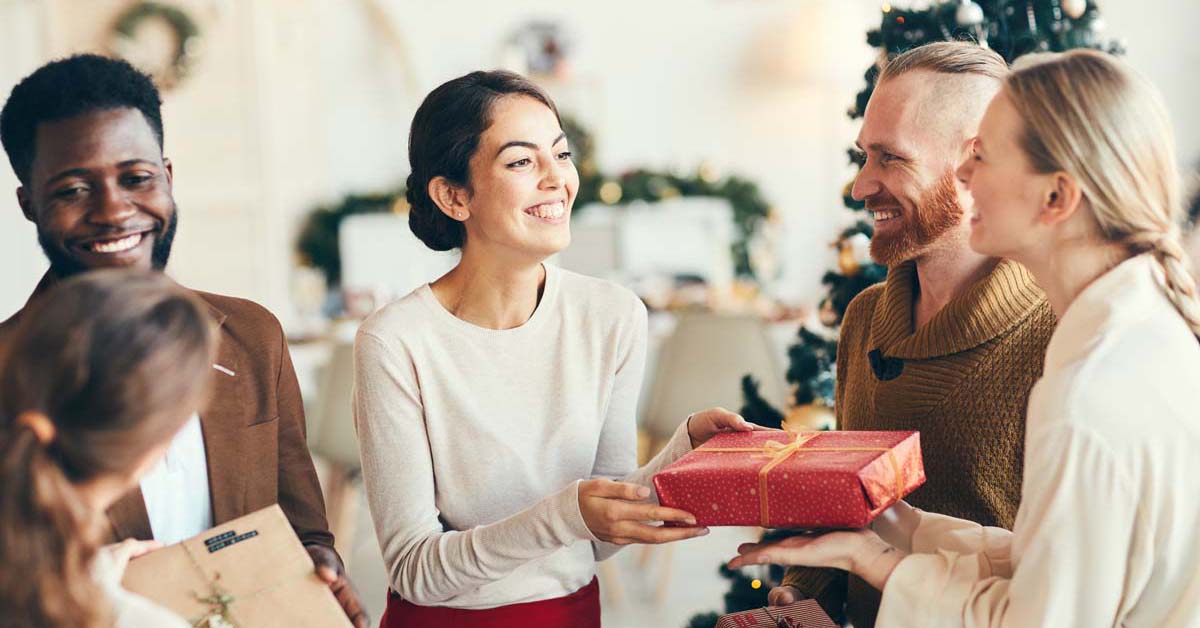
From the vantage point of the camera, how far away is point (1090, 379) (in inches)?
43.6

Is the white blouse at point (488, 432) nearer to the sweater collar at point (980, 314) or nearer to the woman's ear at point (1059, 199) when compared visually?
the sweater collar at point (980, 314)

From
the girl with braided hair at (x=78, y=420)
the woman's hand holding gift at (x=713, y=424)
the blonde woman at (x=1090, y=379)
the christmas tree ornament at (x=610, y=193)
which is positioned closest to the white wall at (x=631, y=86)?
the christmas tree ornament at (x=610, y=193)

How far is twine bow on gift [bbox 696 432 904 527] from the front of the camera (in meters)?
1.27

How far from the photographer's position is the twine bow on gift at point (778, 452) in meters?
1.27

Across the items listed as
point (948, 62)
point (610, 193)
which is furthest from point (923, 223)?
point (610, 193)

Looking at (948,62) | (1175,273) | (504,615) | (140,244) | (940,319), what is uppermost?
(948,62)

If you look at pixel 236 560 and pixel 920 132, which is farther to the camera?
pixel 920 132

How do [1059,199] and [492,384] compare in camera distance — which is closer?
[1059,199]

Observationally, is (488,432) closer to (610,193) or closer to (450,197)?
(450,197)

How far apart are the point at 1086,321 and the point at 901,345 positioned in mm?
534

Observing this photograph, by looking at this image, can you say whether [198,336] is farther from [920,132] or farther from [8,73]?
[8,73]

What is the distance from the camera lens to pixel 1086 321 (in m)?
1.16

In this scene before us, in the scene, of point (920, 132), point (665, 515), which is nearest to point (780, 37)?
point (920, 132)

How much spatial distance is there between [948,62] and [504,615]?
1.11 m
